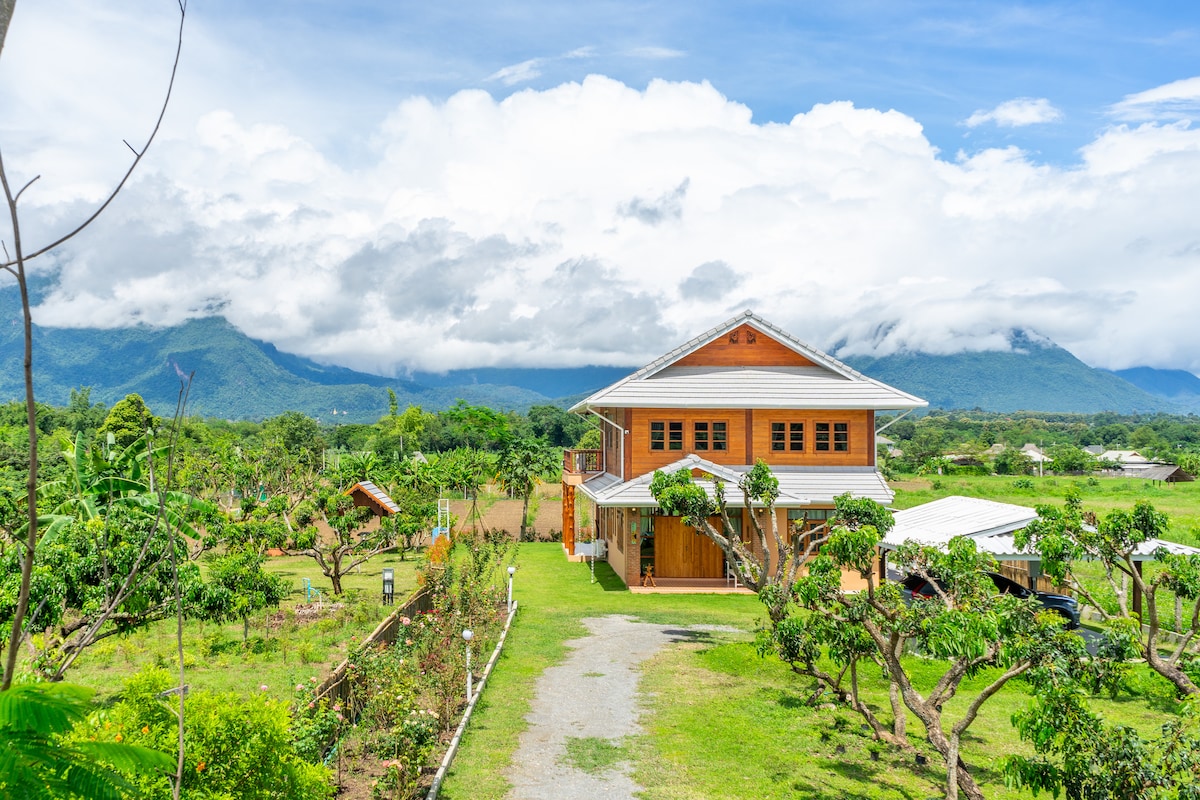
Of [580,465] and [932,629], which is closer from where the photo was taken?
[932,629]

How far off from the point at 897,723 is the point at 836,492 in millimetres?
14774

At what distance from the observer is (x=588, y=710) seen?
13547 millimetres

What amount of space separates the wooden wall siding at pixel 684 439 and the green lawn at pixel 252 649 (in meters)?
9.23

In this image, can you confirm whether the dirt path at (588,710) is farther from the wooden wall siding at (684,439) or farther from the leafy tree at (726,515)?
the wooden wall siding at (684,439)

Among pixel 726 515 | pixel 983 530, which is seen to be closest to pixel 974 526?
pixel 983 530

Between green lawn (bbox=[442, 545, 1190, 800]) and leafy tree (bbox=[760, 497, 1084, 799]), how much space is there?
2.00 ft

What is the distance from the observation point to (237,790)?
6410 mm

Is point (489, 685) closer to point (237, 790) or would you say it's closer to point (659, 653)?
point (659, 653)

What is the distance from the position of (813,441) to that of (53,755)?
2660cm

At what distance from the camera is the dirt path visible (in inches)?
408

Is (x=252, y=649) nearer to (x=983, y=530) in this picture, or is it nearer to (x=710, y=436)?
(x=710, y=436)

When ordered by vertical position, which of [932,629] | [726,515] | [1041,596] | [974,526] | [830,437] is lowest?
[1041,596]

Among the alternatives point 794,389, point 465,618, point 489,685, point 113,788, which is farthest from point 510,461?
point 113,788

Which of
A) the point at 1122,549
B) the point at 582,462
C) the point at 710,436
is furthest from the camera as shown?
the point at 582,462
